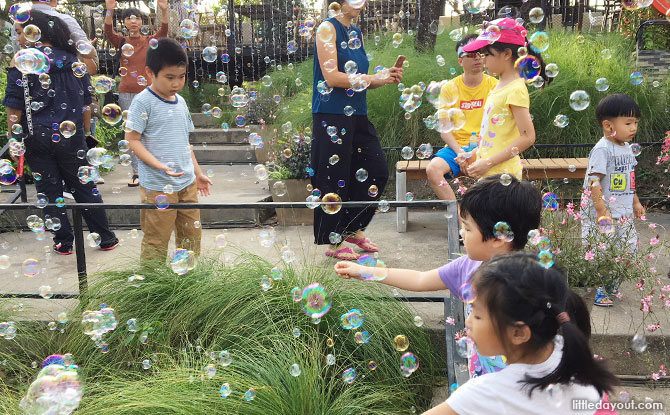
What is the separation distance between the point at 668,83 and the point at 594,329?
16.3ft

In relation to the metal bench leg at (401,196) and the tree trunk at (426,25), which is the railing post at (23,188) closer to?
the metal bench leg at (401,196)

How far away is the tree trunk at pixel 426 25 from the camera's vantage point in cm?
965

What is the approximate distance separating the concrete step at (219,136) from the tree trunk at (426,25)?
9.99 feet

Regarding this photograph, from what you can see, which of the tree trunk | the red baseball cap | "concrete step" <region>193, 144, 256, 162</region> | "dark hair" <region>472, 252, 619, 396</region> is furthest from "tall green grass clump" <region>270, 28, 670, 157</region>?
"dark hair" <region>472, 252, 619, 396</region>

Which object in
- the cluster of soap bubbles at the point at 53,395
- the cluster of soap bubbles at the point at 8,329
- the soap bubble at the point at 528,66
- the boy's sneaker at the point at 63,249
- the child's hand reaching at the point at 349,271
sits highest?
the soap bubble at the point at 528,66

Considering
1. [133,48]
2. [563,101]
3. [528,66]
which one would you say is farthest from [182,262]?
[563,101]

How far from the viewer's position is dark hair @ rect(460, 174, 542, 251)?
7.54 ft

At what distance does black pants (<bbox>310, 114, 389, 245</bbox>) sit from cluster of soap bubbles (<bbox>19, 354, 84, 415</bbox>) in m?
2.26

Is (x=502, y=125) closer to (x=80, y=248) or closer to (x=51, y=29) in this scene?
(x=80, y=248)

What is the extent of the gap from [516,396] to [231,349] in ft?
5.56

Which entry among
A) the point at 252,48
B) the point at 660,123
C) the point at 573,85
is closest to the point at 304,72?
the point at 252,48

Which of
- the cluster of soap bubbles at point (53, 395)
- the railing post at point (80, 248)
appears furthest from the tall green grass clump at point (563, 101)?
the cluster of soap bubbles at point (53, 395)

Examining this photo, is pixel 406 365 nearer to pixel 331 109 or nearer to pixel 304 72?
pixel 331 109

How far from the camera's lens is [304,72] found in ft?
36.0
